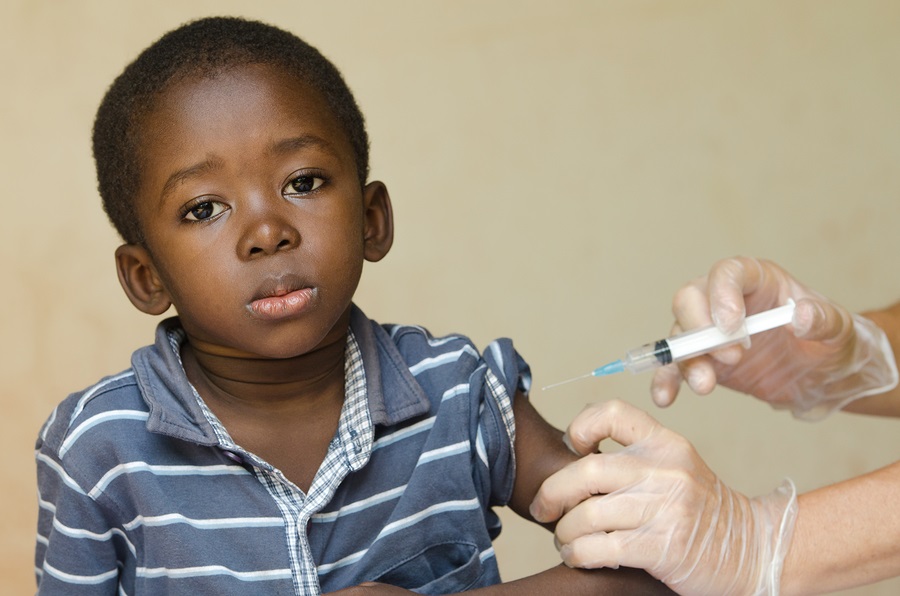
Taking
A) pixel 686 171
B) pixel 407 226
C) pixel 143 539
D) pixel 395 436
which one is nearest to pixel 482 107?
pixel 407 226

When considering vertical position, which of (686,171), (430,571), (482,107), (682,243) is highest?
(482,107)

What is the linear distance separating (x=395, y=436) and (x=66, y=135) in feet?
4.45

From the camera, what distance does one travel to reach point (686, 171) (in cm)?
261

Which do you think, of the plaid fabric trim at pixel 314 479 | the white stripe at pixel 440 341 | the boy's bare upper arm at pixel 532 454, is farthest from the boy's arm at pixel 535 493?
the plaid fabric trim at pixel 314 479

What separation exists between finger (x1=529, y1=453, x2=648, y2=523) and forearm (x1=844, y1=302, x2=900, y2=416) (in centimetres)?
69

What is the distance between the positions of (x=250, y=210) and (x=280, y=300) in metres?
0.10

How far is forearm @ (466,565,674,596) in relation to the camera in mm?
1243

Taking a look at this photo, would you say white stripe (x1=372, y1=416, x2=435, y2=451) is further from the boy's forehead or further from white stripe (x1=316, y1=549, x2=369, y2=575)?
the boy's forehead

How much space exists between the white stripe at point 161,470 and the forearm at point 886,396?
43.1 inches

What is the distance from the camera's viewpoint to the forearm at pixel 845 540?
1306mm

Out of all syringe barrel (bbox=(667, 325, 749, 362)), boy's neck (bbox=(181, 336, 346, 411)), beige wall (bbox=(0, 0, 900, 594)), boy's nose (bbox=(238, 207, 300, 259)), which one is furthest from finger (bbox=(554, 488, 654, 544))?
beige wall (bbox=(0, 0, 900, 594))

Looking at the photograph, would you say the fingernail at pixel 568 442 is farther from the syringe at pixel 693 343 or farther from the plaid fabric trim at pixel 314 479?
the plaid fabric trim at pixel 314 479

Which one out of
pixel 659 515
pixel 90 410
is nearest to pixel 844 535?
pixel 659 515

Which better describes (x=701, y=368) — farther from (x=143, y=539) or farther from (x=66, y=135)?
(x=66, y=135)
